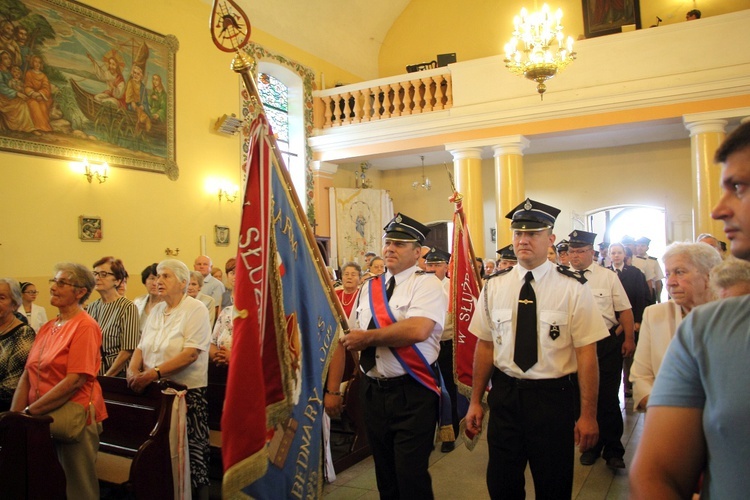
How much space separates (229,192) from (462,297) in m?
6.80

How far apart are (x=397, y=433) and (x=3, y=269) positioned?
21.6ft

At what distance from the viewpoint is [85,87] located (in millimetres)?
8414

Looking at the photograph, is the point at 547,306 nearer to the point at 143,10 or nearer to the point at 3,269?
the point at 3,269

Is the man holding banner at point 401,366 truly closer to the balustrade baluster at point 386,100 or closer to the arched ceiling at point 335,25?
the arched ceiling at point 335,25

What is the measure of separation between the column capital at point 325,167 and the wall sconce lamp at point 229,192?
272cm

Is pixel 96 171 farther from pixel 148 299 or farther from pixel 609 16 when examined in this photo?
pixel 609 16

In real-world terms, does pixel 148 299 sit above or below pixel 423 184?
below

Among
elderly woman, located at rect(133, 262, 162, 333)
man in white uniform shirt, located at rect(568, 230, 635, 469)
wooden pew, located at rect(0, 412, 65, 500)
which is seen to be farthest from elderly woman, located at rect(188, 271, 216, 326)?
man in white uniform shirt, located at rect(568, 230, 635, 469)

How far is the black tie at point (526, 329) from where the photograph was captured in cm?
284

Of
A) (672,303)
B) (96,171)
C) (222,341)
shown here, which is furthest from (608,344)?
(96,171)

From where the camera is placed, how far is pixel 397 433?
118 inches

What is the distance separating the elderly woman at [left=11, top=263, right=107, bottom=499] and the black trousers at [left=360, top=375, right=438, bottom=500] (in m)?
1.68

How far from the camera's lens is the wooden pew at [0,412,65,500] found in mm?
3002

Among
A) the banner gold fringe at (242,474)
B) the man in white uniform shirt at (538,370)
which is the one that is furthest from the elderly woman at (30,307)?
the man in white uniform shirt at (538,370)
